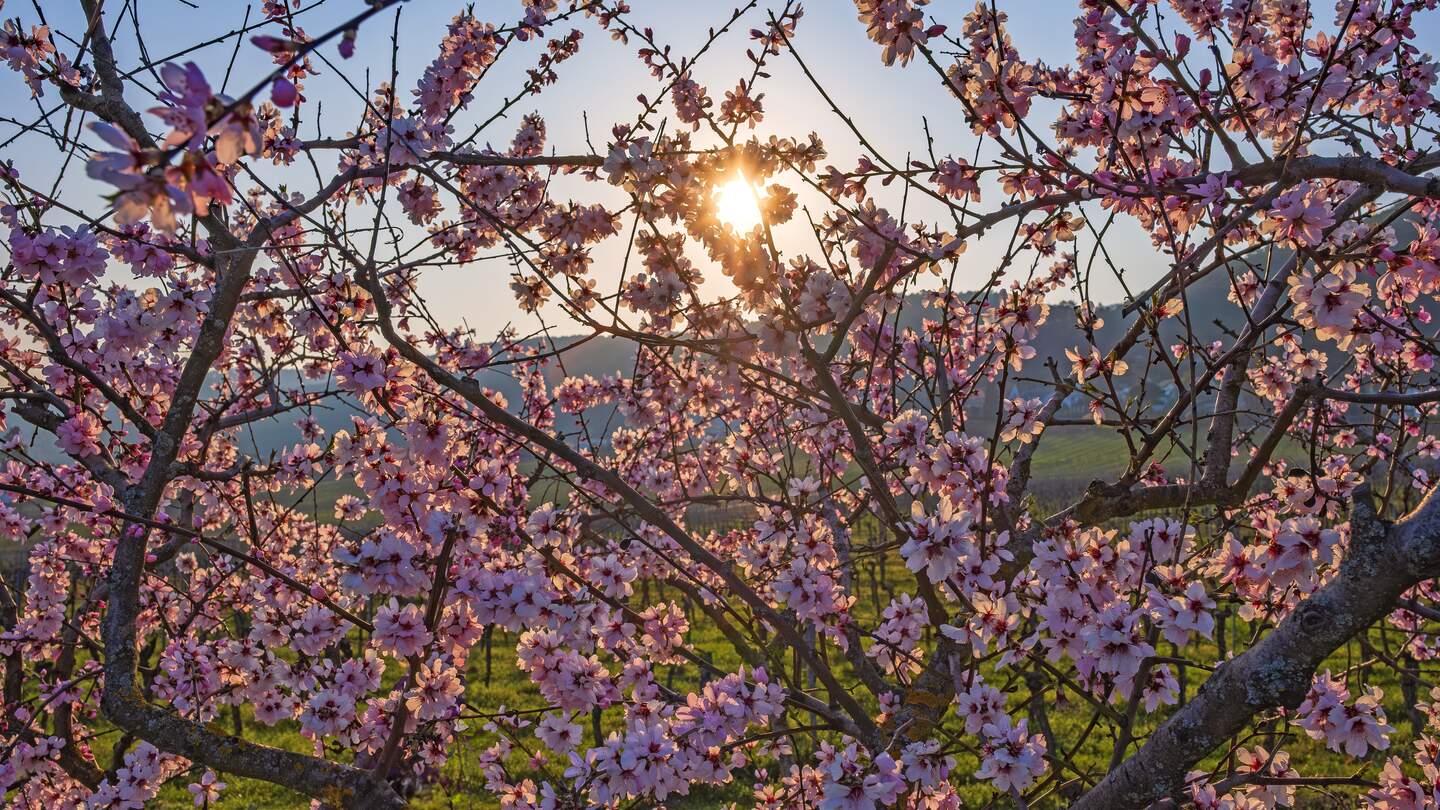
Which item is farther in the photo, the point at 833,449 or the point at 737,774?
the point at 737,774

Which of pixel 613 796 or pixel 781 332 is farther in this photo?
pixel 781 332

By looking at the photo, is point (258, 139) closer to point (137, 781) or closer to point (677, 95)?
point (677, 95)

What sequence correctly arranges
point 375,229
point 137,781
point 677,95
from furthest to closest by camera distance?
1. point 137,781
2. point 677,95
3. point 375,229

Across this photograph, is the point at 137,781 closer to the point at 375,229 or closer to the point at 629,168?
the point at 375,229

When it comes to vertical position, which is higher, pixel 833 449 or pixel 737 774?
pixel 833 449

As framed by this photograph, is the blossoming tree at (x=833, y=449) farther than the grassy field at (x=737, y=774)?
No

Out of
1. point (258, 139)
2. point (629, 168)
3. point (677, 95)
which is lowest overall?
point (258, 139)

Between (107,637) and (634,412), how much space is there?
10.2ft

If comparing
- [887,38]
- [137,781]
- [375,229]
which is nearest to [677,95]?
[887,38]

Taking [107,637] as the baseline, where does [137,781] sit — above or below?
below

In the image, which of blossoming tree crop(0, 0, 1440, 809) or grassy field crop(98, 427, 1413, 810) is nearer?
blossoming tree crop(0, 0, 1440, 809)

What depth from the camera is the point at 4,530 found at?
19.2 feet

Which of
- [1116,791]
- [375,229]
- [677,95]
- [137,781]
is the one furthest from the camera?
[137,781]

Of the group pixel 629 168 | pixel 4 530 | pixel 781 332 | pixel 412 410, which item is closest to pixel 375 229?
pixel 412 410
